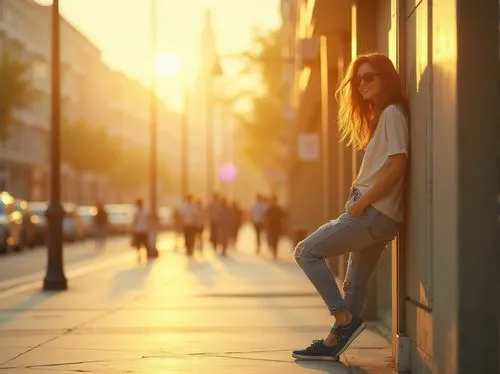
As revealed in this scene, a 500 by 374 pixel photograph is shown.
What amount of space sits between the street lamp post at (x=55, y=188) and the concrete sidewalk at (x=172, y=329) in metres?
0.36

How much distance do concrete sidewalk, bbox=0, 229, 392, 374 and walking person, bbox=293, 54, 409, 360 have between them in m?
0.46

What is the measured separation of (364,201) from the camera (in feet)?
23.9

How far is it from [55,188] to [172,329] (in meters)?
7.23

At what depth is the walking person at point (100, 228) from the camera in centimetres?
3678

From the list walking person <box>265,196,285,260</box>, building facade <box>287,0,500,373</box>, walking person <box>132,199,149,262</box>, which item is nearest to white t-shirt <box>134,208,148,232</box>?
walking person <box>132,199,149,262</box>

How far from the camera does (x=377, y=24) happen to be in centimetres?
1072

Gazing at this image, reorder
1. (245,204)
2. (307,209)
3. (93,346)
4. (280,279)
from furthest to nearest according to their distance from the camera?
1. (245,204)
2. (307,209)
3. (280,279)
4. (93,346)

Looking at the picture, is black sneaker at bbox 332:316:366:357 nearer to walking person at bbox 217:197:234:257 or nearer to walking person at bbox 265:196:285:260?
walking person at bbox 265:196:285:260

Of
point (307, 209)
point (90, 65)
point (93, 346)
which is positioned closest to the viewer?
point (93, 346)

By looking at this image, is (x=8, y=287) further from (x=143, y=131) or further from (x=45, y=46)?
(x=143, y=131)

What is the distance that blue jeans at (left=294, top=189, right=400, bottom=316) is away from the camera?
7395 millimetres

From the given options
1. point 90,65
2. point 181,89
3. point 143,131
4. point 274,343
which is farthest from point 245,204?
point 274,343

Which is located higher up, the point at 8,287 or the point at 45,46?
the point at 45,46

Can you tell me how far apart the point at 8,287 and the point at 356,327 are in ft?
36.2
